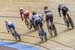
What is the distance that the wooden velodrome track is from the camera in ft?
50.7

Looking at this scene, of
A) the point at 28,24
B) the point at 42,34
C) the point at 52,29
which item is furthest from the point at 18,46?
the point at 28,24

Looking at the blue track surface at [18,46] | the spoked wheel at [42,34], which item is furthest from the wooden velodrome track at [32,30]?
the blue track surface at [18,46]

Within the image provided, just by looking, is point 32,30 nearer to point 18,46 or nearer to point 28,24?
point 28,24

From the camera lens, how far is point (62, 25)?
18156 millimetres

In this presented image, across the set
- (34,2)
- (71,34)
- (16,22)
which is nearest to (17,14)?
(16,22)

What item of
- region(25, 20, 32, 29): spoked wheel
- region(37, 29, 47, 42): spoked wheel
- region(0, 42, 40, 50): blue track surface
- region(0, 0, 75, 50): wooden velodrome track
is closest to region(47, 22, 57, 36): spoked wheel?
region(0, 0, 75, 50): wooden velodrome track

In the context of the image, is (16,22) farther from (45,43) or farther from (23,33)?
(45,43)

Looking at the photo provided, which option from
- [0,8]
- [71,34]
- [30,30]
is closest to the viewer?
[71,34]

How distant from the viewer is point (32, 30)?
58.3ft

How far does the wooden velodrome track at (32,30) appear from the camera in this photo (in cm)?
1546

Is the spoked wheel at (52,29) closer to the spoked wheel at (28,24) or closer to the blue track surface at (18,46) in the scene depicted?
the spoked wheel at (28,24)

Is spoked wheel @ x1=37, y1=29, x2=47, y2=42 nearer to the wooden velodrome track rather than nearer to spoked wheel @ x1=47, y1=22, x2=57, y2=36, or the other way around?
the wooden velodrome track

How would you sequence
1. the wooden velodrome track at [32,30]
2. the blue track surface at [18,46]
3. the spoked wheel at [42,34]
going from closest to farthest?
the blue track surface at [18,46] < the wooden velodrome track at [32,30] < the spoked wheel at [42,34]

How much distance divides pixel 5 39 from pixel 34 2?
9089 millimetres
